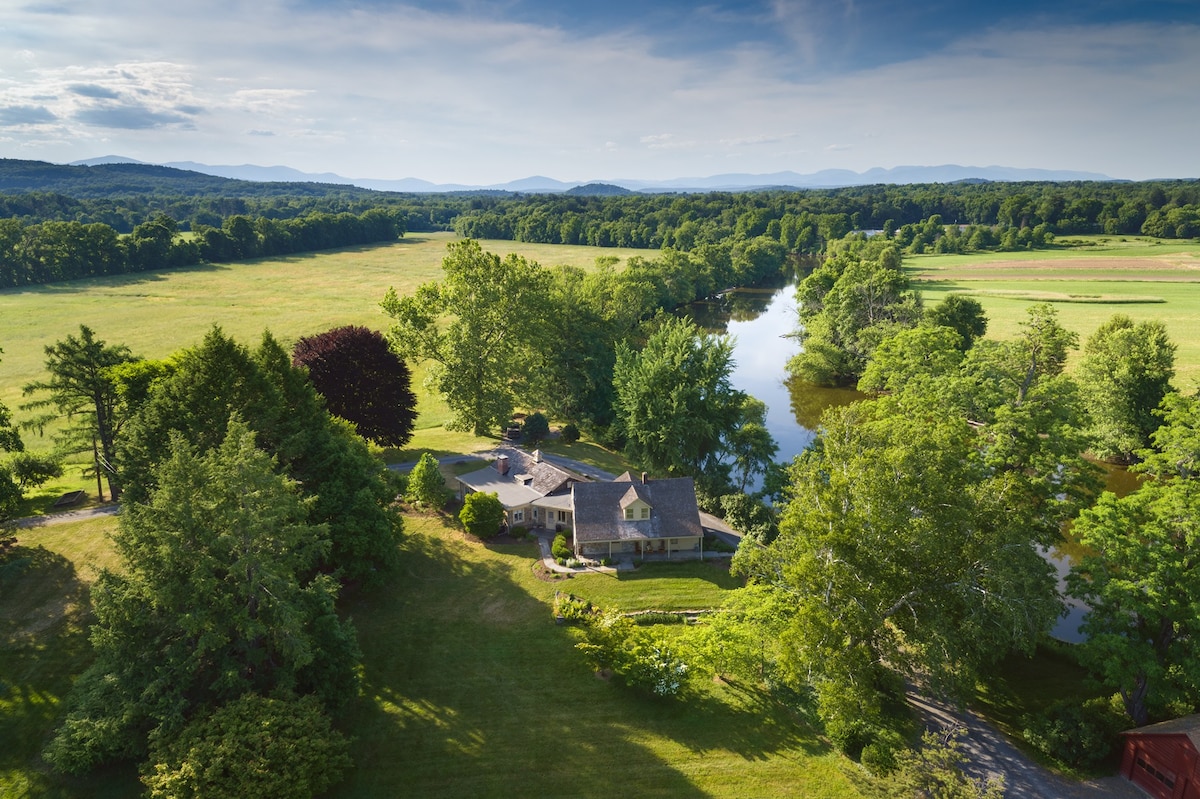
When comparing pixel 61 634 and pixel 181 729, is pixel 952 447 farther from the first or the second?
pixel 61 634

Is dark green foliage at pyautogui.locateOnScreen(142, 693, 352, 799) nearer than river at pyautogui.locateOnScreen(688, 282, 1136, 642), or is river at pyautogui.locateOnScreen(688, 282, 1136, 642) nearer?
dark green foliage at pyautogui.locateOnScreen(142, 693, 352, 799)

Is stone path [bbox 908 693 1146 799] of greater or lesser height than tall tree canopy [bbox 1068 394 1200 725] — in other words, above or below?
below

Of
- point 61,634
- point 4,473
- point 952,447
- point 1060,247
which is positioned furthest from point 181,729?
point 1060,247

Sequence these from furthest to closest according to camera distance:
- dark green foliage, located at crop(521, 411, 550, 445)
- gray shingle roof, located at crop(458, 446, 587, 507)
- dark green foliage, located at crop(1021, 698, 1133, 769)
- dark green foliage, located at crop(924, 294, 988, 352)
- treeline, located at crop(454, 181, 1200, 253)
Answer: treeline, located at crop(454, 181, 1200, 253)
dark green foliage, located at crop(924, 294, 988, 352)
dark green foliage, located at crop(521, 411, 550, 445)
gray shingle roof, located at crop(458, 446, 587, 507)
dark green foliage, located at crop(1021, 698, 1133, 769)

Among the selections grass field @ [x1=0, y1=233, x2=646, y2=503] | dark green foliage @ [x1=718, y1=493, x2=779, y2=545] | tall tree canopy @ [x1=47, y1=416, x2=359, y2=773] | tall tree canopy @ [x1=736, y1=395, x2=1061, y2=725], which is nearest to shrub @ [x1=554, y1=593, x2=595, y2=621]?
tall tree canopy @ [x1=736, y1=395, x2=1061, y2=725]

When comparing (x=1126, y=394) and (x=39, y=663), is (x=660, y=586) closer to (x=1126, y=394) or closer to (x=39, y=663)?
(x=39, y=663)

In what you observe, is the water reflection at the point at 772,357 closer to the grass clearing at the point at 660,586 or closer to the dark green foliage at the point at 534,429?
the dark green foliage at the point at 534,429

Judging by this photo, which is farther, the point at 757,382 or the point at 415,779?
the point at 757,382

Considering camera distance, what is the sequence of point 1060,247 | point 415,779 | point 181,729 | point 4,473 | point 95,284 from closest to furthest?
1. point 181,729
2. point 415,779
3. point 4,473
4. point 95,284
5. point 1060,247

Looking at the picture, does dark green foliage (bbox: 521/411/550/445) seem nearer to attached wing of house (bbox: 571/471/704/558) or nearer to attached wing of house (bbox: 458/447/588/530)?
attached wing of house (bbox: 458/447/588/530)
